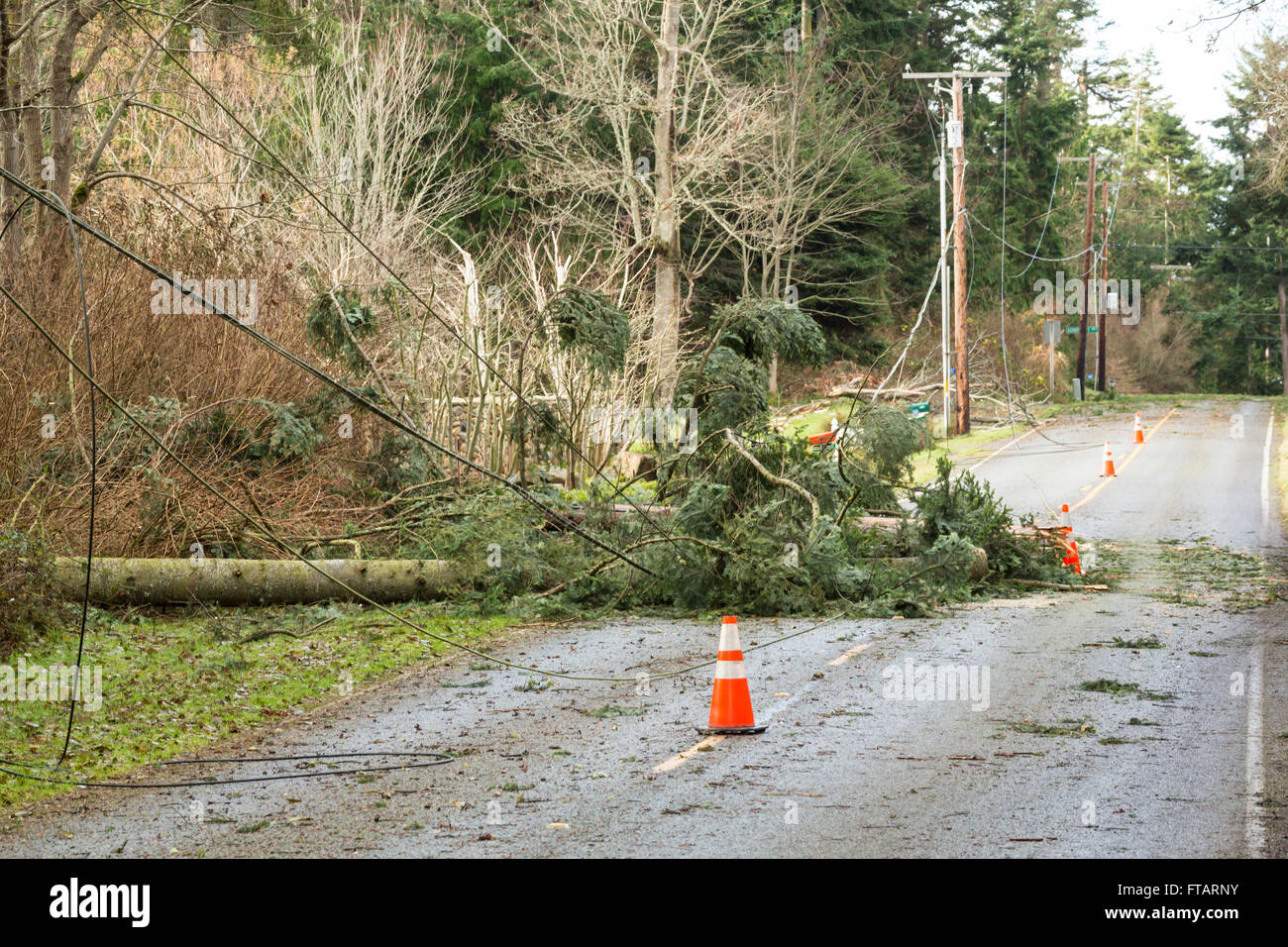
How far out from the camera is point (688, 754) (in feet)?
27.3

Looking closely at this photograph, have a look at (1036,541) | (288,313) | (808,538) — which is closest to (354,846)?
(808,538)

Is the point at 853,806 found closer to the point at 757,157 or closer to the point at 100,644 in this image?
the point at 100,644

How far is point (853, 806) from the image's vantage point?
7102 millimetres

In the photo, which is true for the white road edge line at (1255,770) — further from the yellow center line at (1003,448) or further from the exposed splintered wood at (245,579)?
the yellow center line at (1003,448)

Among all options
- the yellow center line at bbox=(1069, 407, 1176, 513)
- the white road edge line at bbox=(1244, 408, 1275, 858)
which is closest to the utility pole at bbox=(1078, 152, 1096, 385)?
the yellow center line at bbox=(1069, 407, 1176, 513)

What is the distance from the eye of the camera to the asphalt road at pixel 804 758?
6.55 meters

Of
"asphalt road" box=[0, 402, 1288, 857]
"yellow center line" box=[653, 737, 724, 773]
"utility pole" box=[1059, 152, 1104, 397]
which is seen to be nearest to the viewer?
"asphalt road" box=[0, 402, 1288, 857]

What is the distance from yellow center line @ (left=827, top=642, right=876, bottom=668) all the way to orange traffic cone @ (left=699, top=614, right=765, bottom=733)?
269 centimetres

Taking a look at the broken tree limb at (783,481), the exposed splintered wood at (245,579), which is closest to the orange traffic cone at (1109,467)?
the broken tree limb at (783,481)

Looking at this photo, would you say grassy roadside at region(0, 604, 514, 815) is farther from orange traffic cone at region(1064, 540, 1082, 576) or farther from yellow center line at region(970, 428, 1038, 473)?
yellow center line at region(970, 428, 1038, 473)

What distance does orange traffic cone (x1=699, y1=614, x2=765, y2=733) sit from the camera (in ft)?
29.0

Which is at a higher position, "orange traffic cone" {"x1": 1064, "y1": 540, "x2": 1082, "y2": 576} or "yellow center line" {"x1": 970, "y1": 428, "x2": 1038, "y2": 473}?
"yellow center line" {"x1": 970, "y1": 428, "x2": 1038, "y2": 473}

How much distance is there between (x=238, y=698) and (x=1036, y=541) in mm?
10327

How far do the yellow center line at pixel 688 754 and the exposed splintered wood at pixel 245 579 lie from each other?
5.50 m
